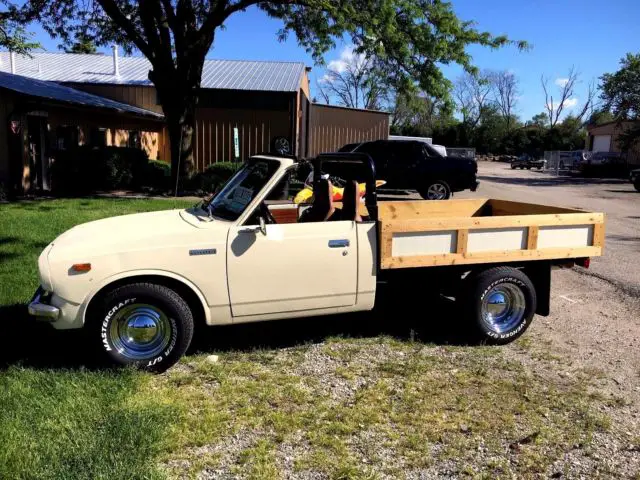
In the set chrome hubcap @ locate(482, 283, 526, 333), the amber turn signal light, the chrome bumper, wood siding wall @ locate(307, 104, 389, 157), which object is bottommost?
chrome hubcap @ locate(482, 283, 526, 333)

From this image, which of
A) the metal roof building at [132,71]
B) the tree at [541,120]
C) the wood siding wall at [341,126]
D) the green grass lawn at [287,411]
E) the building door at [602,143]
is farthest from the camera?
the tree at [541,120]

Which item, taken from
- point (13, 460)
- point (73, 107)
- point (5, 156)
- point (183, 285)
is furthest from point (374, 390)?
point (73, 107)

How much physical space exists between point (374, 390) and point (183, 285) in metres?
1.64

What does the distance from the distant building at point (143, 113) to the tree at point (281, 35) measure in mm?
2738

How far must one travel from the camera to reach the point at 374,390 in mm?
4266

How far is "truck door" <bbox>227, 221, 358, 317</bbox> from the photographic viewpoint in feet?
14.8

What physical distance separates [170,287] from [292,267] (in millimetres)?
951

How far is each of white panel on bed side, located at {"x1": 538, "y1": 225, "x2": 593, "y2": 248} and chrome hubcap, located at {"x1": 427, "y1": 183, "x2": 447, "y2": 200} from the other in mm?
11412

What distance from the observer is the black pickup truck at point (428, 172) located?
55.0ft

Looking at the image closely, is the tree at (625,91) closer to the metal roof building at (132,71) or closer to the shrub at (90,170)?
the metal roof building at (132,71)

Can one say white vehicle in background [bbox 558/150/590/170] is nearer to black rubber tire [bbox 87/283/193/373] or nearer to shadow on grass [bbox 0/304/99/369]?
shadow on grass [bbox 0/304/99/369]

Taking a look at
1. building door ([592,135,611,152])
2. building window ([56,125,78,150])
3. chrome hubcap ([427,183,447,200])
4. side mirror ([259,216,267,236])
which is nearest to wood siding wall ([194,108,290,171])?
building window ([56,125,78,150])

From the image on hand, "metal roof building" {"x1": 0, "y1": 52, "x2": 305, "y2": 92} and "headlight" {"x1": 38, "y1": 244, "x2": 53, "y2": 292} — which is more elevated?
"metal roof building" {"x1": 0, "y1": 52, "x2": 305, "y2": 92}

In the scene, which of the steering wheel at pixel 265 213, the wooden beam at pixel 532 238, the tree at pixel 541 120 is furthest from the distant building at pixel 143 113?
the tree at pixel 541 120
